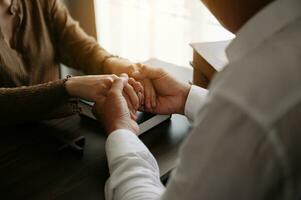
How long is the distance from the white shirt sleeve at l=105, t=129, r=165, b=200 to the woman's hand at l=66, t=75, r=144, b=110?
0.96 feet

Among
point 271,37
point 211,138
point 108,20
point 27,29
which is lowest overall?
point 108,20

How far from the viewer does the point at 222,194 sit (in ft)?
1.58

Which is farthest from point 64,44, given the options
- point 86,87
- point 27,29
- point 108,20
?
point 108,20

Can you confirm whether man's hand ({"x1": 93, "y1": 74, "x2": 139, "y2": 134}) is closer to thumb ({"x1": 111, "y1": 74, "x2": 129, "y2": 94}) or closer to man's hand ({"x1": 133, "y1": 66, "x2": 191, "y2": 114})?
thumb ({"x1": 111, "y1": 74, "x2": 129, "y2": 94})

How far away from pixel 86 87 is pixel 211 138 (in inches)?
31.2

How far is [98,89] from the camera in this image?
3.88ft

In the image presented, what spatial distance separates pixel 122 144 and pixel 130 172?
0.33 ft

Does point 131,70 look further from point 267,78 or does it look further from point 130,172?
point 267,78

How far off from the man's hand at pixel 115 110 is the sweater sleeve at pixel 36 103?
0.43 ft

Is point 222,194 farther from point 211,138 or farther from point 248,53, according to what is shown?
point 248,53

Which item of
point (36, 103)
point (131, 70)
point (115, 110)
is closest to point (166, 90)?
point (131, 70)

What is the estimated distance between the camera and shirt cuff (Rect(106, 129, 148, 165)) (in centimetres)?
84

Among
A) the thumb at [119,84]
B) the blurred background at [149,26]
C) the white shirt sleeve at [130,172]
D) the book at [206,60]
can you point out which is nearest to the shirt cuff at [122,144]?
the white shirt sleeve at [130,172]

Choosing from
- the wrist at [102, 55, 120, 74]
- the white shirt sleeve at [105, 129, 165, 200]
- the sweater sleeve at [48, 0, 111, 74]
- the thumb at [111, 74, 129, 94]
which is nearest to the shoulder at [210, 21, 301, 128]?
the white shirt sleeve at [105, 129, 165, 200]
